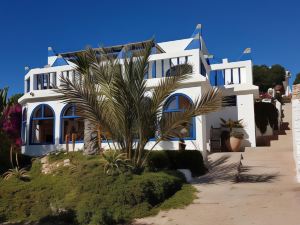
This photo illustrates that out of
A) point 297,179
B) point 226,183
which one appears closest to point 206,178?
point 226,183

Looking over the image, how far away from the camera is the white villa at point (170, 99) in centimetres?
1480

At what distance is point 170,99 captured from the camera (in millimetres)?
14586

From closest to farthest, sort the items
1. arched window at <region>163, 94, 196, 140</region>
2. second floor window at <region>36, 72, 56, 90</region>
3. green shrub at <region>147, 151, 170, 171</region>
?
green shrub at <region>147, 151, 170, 171</region>
arched window at <region>163, 94, 196, 140</region>
second floor window at <region>36, 72, 56, 90</region>

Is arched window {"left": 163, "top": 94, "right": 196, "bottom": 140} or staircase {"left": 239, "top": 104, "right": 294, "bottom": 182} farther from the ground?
arched window {"left": 163, "top": 94, "right": 196, "bottom": 140}

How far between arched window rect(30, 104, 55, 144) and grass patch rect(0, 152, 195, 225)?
19.4 ft

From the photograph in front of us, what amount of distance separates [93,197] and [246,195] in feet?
13.7

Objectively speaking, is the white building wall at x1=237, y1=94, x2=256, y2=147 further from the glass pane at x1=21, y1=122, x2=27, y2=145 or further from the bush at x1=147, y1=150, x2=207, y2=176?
the glass pane at x1=21, y1=122, x2=27, y2=145

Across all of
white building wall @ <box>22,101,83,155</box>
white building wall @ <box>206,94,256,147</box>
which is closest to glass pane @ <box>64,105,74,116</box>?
white building wall @ <box>22,101,83,155</box>

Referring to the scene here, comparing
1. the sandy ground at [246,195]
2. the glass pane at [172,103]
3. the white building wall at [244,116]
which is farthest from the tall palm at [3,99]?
the white building wall at [244,116]

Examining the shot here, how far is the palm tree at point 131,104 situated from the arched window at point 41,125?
694cm

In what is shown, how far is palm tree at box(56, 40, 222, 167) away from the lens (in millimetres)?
10523

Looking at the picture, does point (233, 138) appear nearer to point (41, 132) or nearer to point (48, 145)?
point (48, 145)

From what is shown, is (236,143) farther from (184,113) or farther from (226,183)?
(184,113)

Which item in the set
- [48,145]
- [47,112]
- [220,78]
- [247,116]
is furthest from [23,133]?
[247,116]
